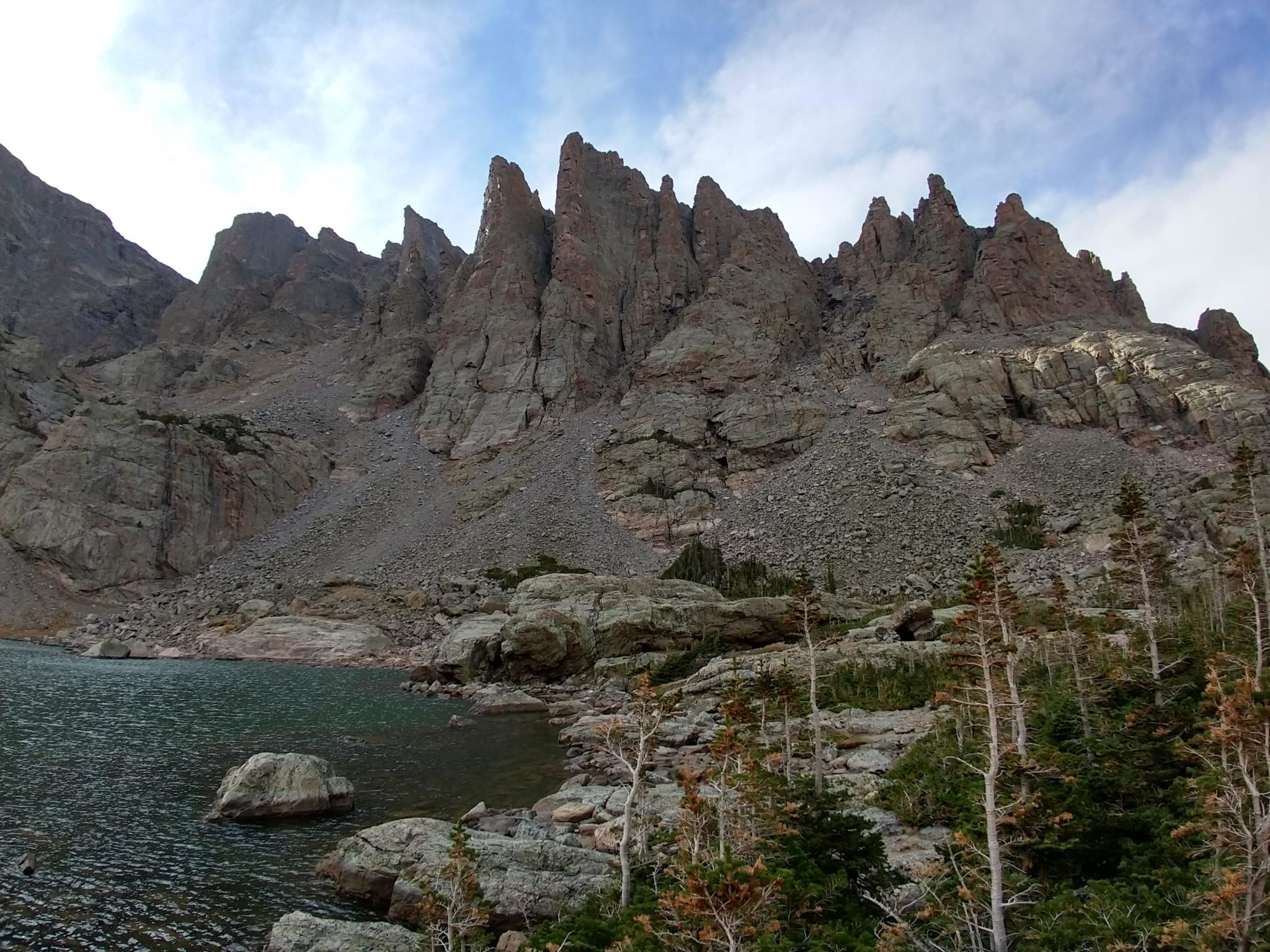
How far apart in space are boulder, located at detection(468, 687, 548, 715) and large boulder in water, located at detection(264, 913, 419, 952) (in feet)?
93.0

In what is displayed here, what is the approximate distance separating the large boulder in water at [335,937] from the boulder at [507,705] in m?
28.4

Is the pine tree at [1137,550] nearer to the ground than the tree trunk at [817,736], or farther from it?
farther from it

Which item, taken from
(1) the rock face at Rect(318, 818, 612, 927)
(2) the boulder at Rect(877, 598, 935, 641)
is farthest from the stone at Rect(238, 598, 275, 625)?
(1) the rock face at Rect(318, 818, 612, 927)

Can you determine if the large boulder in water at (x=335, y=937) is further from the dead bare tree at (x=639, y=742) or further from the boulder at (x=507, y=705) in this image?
the boulder at (x=507, y=705)

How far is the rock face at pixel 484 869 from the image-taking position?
14.7 meters

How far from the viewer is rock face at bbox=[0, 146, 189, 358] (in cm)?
16788

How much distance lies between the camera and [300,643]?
2608 inches

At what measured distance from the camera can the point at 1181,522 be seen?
2625 inches

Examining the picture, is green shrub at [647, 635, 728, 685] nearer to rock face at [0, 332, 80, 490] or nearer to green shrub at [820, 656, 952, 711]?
green shrub at [820, 656, 952, 711]

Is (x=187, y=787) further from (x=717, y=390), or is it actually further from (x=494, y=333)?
(x=494, y=333)

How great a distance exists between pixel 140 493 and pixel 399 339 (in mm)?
56011

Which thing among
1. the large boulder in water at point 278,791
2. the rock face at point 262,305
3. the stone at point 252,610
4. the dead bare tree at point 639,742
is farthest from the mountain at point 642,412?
the large boulder in water at point 278,791

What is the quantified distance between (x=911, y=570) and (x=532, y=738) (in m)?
49.8

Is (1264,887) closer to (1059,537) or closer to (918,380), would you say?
(1059,537)
